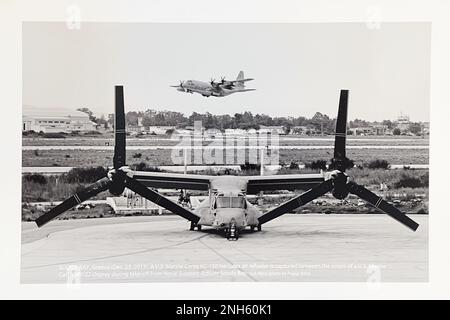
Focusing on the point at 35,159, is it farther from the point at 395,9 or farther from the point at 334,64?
the point at 395,9

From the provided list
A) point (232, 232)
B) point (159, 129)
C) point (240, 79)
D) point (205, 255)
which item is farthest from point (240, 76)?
point (205, 255)

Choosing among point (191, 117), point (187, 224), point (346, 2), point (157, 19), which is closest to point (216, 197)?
point (187, 224)

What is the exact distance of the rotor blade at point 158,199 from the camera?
16.5 ft

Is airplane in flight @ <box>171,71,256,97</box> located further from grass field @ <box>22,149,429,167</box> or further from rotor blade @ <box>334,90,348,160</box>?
rotor blade @ <box>334,90,348,160</box>

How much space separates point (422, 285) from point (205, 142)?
206 cm

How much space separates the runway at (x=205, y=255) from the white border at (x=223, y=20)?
0.07 m

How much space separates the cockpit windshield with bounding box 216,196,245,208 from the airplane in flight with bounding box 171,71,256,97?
0.95 metres

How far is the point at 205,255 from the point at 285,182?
0.91m

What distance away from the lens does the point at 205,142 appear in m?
4.92

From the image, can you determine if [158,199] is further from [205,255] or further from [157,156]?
[205,255]

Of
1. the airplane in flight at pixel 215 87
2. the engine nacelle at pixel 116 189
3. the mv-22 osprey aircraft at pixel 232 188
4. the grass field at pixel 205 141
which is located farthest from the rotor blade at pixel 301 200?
the engine nacelle at pixel 116 189

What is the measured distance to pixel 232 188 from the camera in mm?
5129

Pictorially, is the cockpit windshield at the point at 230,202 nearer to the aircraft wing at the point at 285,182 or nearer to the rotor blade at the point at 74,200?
the aircraft wing at the point at 285,182

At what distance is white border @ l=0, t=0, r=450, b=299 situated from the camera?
4676 mm
